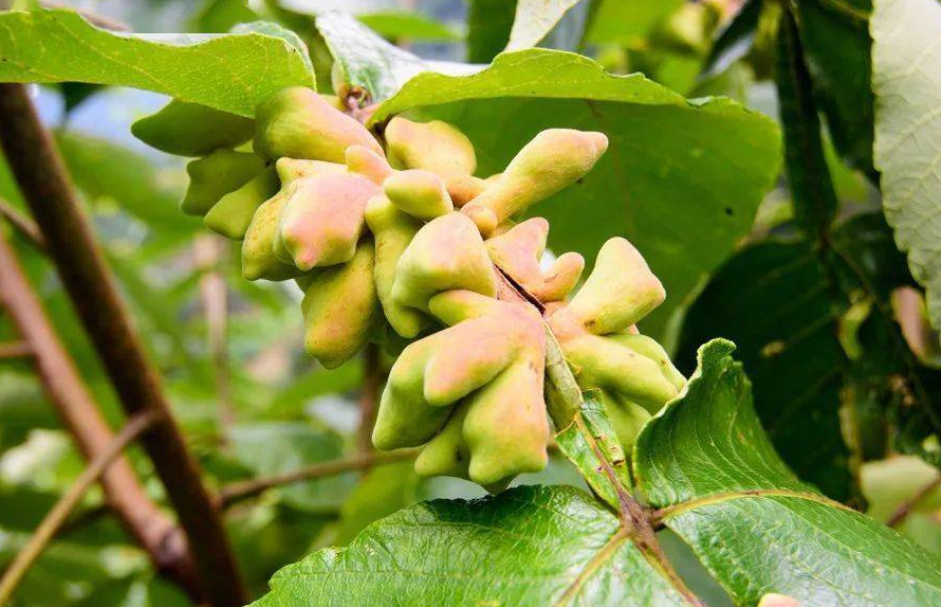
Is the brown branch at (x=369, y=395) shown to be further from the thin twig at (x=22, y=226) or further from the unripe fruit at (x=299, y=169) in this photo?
the unripe fruit at (x=299, y=169)

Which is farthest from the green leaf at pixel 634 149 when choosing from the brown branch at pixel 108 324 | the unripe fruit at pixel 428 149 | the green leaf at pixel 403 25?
the green leaf at pixel 403 25

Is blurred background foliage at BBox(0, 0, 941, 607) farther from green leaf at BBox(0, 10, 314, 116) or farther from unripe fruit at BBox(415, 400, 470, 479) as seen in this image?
unripe fruit at BBox(415, 400, 470, 479)

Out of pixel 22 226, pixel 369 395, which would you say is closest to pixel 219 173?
pixel 22 226

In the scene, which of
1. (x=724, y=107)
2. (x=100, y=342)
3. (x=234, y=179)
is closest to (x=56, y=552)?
(x=100, y=342)

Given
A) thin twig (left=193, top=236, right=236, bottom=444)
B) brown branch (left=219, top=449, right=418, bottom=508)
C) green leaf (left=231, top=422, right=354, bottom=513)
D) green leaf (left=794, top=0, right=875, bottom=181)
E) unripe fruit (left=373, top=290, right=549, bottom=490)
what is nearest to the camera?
unripe fruit (left=373, top=290, right=549, bottom=490)

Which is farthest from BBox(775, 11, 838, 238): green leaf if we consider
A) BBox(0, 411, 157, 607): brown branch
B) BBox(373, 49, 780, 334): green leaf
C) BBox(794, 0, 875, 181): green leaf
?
BBox(0, 411, 157, 607): brown branch

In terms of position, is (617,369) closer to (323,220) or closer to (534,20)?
(323,220)
